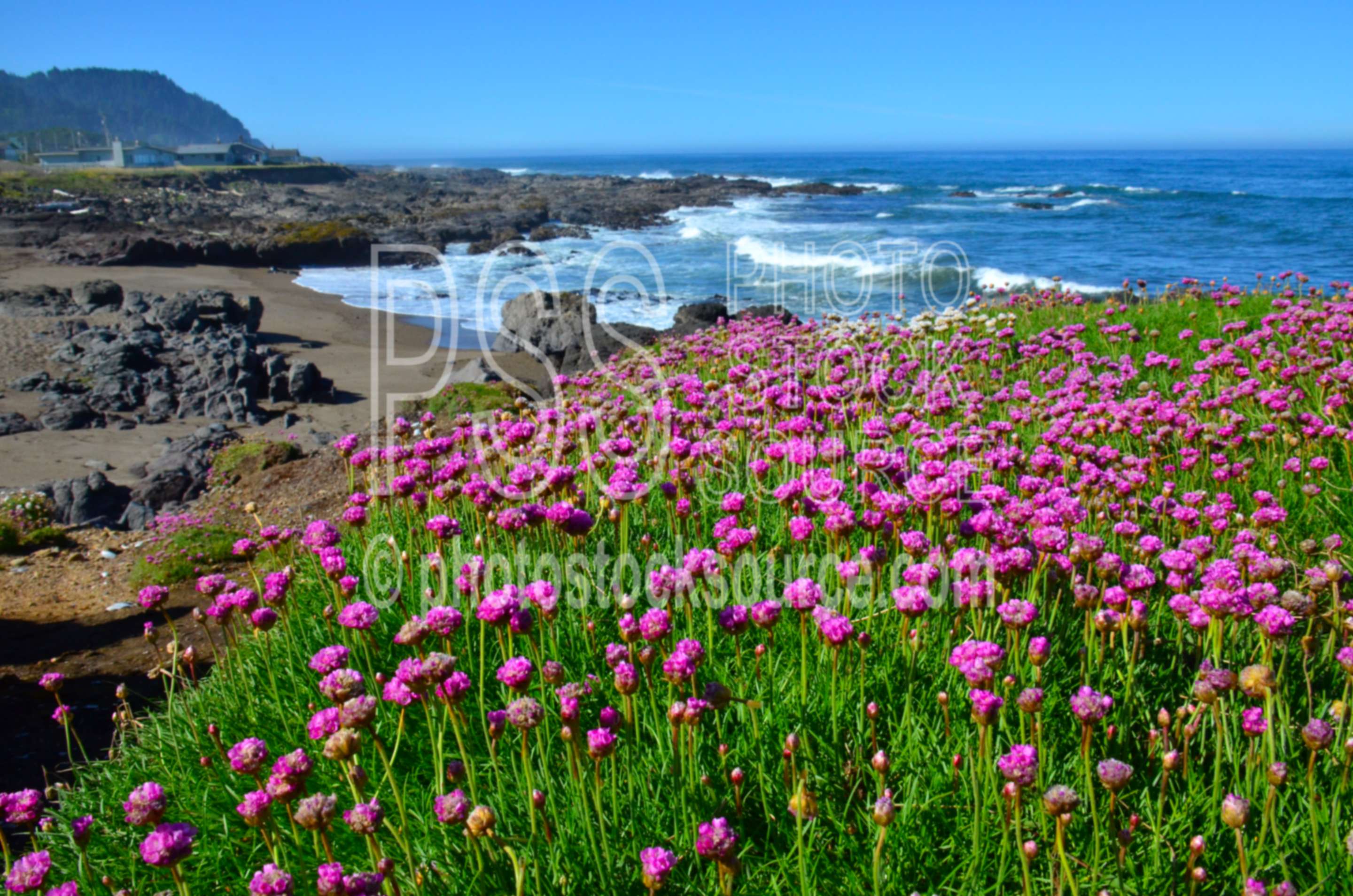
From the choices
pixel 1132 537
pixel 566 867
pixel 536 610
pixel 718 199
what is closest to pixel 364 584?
pixel 536 610

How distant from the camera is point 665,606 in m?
3.10

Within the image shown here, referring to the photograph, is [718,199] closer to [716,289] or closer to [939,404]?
[716,289]

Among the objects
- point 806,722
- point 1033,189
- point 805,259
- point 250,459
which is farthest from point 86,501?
point 1033,189

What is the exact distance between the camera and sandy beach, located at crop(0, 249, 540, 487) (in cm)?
1210

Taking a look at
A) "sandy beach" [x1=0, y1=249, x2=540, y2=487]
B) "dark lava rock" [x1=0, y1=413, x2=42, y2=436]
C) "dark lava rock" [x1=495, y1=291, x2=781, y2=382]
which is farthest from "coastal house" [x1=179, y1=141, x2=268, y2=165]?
"dark lava rock" [x1=0, y1=413, x2=42, y2=436]

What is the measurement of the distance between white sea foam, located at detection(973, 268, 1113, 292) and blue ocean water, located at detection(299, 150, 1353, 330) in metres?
0.15

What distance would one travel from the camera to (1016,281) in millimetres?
25188

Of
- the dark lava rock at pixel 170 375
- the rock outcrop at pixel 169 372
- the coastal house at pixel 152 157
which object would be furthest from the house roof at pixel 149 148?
the dark lava rock at pixel 170 375

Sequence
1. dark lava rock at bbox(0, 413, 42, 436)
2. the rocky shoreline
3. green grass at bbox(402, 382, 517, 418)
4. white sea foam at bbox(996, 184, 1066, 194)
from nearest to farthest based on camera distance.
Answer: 1. green grass at bbox(402, 382, 517, 418)
2. dark lava rock at bbox(0, 413, 42, 436)
3. the rocky shoreline
4. white sea foam at bbox(996, 184, 1066, 194)

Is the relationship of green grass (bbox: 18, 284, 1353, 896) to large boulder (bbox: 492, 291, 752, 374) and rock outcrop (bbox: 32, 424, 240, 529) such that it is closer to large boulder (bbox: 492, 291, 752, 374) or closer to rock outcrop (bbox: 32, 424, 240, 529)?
rock outcrop (bbox: 32, 424, 240, 529)

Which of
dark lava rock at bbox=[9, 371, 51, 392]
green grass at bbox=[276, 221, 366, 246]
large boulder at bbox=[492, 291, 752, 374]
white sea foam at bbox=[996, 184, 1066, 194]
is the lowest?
dark lava rock at bbox=[9, 371, 51, 392]

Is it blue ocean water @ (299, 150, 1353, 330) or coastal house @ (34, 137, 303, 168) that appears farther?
coastal house @ (34, 137, 303, 168)

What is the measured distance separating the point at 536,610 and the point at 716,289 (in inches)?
962

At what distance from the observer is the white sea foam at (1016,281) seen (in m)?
23.2
